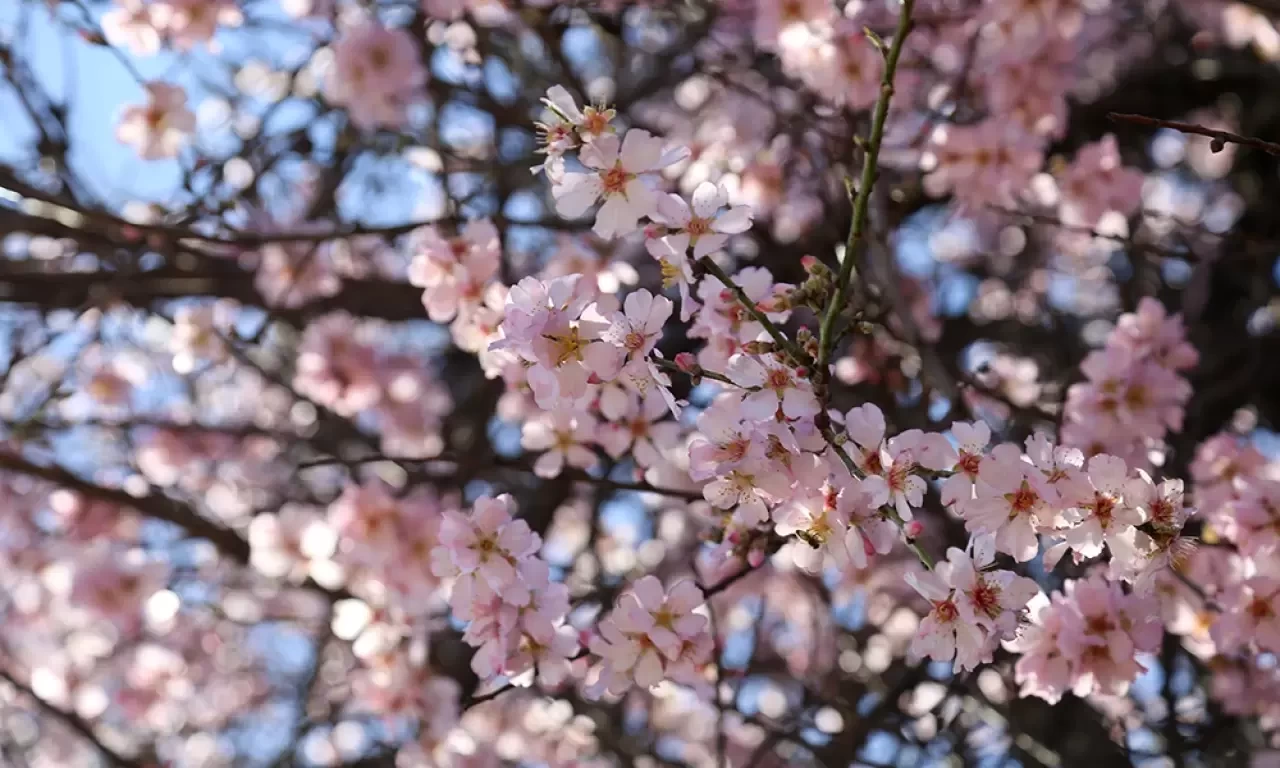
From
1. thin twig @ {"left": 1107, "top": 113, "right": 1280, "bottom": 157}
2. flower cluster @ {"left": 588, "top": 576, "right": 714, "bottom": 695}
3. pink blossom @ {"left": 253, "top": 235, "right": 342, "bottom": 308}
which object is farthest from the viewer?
pink blossom @ {"left": 253, "top": 235, "right": 342, "bottom": 308}

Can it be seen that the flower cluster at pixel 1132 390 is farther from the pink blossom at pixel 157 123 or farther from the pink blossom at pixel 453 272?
the pink blossom at pixel 157 123

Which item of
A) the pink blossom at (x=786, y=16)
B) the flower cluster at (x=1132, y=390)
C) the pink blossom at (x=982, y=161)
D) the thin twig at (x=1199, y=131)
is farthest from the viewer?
the pink blossom at (x=786, y=16)

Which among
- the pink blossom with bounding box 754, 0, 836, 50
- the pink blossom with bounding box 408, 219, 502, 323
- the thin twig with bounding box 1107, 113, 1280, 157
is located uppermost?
the thin twig with bounding box 1107, 113, 1280, 157

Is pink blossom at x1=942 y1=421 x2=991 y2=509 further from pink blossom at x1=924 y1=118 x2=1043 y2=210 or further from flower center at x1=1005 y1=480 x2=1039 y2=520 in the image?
pink blossom at x1=924 y1=118 x2=1043 y2=210

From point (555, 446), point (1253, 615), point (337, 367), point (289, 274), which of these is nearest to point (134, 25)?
point (289, 274)

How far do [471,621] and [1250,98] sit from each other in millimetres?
3672

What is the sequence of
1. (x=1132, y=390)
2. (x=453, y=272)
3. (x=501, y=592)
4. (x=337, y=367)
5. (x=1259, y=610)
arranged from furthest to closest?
1. (x=337, y=367)
2. (x=1132, y=390)
3. (x=453, y=272)
4. (x=1259, y=610)
5. (x=501, y=592)

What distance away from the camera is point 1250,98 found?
4008 mm

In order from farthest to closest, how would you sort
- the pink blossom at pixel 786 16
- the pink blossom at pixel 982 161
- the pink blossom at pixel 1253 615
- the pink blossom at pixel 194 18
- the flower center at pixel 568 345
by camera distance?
the pink blossom at pixel 194 18, the pink blossom at pixel 786 16, the pink blossom at pixel 982 161, the pink blossom at pixel 1253 615, the flower center at pixel 568 345

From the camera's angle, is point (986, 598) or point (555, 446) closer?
point (986, 598)

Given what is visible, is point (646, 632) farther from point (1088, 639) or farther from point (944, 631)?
point (1088, 639)

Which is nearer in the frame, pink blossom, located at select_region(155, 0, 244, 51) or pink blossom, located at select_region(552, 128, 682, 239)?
pink blossom, located at select_region(552, 128, 682, 239)

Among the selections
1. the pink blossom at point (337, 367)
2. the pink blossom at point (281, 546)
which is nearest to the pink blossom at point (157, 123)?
the pink blossom at point (337, 367)

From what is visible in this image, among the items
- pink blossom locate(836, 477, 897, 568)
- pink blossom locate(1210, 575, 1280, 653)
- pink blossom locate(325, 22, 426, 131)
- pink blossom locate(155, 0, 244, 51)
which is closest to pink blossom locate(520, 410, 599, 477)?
pink blossom locate(836, 477, 897, 568)
